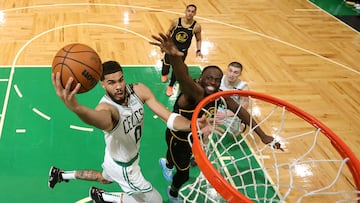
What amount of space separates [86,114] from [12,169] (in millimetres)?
2188

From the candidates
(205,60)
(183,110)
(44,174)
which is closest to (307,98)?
(205,60)

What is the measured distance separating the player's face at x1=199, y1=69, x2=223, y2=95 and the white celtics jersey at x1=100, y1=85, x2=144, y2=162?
0.64 meters

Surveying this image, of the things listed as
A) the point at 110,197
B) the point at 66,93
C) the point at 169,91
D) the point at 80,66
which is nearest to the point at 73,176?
the point at 110,197

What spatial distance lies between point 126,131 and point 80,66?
0.65 metres

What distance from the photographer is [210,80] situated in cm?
342

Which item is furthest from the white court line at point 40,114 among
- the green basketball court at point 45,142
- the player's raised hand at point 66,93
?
the player's raised hand at point 66,93

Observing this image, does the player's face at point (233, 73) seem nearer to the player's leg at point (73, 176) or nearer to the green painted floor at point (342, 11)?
the player's leg at point (73, 176)

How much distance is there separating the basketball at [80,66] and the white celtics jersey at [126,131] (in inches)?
12.2

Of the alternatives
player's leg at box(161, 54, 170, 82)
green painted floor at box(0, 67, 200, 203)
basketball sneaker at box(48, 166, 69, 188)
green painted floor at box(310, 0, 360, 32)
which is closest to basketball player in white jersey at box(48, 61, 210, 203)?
basketball sneaker at box(48, 166, 69, 188)

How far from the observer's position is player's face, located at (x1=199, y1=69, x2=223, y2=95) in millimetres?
3404

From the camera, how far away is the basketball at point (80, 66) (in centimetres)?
258

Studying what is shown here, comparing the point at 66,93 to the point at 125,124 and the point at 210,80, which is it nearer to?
the point at 125,124

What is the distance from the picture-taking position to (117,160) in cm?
312

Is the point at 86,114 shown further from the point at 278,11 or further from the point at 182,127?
the point at 278,11
